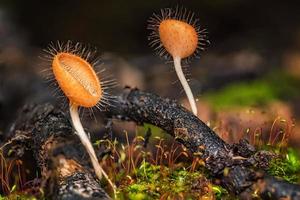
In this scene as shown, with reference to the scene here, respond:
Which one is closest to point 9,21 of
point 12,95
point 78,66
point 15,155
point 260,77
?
point 12,95

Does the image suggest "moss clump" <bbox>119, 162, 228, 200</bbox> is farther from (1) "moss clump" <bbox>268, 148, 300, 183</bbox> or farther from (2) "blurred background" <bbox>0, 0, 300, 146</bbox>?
(2) "blurred background" <bbox>0, 0, 300, 146</bbox>

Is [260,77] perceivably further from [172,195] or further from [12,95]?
[172,195]

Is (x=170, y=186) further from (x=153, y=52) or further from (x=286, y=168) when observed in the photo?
(x=153, y=52)

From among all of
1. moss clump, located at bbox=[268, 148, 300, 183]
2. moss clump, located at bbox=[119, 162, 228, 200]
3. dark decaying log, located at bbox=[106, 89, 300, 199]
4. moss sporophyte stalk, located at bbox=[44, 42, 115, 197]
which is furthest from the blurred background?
moss sporophyte stalk, located at bbox=[44, 42, 115, 197]

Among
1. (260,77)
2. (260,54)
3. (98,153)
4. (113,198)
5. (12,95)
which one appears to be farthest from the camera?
(260,54)

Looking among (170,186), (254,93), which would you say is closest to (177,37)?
(170,186)

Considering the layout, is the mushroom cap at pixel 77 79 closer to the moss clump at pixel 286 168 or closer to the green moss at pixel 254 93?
the moss clump at pixel 286 168
